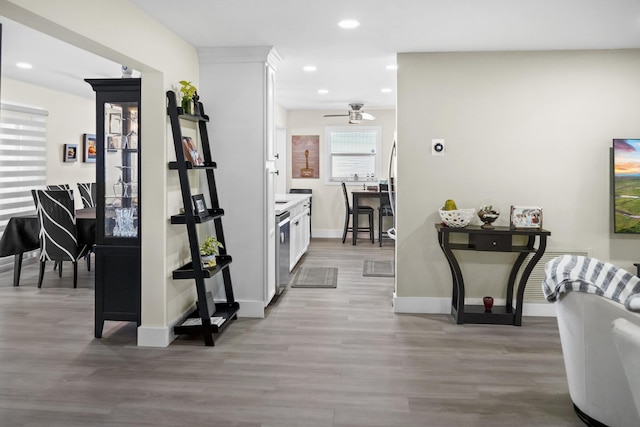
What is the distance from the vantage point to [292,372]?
130 inches

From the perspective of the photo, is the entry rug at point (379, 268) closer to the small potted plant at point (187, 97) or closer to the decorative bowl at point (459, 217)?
the decorative bowl at point (459, 217)

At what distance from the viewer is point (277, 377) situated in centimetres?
323

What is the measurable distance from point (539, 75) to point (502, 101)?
38 centimetres

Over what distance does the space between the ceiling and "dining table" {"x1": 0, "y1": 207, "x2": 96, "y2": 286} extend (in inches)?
67.0

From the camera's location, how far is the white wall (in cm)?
672

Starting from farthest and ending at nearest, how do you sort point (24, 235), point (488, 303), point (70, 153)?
point (70, 153) < point (24, 235) < point (488, 303)

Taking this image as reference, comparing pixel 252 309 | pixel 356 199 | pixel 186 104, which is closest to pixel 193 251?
pixel 252 309

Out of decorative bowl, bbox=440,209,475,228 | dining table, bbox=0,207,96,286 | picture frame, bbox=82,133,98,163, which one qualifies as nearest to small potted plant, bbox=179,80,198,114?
decorative bowl, bbox=440,209,475,228

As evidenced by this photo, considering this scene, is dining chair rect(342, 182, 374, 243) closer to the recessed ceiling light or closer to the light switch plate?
the light switch plate

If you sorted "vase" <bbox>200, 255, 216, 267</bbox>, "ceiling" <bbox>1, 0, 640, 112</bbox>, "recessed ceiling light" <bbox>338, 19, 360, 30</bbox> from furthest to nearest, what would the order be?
"vase" <bbox>200, 255, 216, 267</bbox>, "recessed ceiling light" <bbox>338, 19, 360, 30</bbox>, "ceiling" <bbox>1, 0, 640, 112</bbox>

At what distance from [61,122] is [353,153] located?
483 cm

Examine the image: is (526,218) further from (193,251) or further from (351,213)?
(351,213)

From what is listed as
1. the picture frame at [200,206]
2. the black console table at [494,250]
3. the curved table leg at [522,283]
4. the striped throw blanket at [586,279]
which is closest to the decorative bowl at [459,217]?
the black console table at [494,250]

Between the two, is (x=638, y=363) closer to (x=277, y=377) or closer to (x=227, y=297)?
(x=277, y=377)
